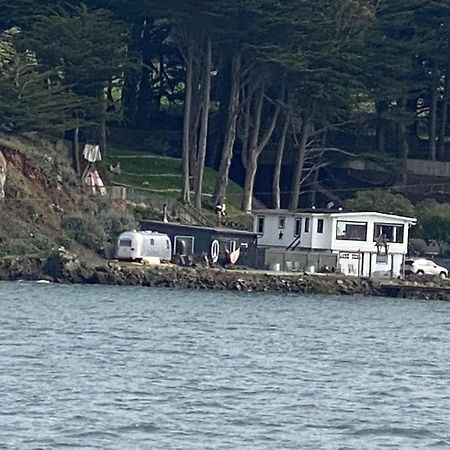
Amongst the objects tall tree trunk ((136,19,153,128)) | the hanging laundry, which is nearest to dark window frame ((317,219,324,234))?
the hanging laundry

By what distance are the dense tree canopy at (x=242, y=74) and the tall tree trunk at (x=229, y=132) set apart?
0.09m

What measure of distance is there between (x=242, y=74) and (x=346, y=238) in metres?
12.3

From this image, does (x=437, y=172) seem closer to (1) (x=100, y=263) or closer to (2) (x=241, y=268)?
(2) (x=241, y=268)

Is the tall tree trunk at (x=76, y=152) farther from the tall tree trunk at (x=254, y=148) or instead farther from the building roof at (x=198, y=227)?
the tall tree trunk at (x=254, y=148)

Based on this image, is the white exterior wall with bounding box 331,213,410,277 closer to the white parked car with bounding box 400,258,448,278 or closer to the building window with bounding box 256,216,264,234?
the white parked car with bounding box 400,258,448,278

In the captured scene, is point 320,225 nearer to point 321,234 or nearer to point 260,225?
point 321,234

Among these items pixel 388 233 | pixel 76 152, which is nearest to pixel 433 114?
pixel 388 233

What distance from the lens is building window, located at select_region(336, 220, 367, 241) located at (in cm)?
8906

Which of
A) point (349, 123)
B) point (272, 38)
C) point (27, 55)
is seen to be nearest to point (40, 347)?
point (27, 55)

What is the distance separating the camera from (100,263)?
82.9m

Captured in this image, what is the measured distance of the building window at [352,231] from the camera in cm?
8906

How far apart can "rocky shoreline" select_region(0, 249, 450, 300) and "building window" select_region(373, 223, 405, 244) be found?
2700 mm

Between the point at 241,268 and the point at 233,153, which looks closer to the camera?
the point at 241,268

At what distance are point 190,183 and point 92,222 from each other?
43.3 feet
